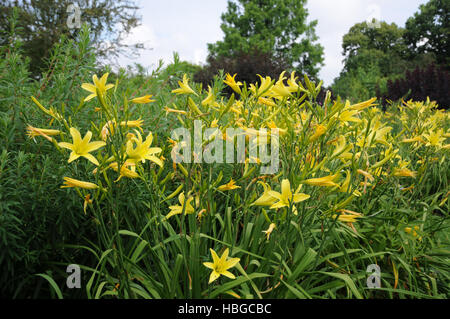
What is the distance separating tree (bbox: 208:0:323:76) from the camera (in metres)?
24.5

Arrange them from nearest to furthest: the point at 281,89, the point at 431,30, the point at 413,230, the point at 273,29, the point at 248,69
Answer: the point at 281,89, the point at 413,230, the point at 248,69, the point at 273,29, the point at 431,30

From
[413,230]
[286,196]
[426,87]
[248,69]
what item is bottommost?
[413,230]

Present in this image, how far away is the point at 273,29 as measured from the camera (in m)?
25.6

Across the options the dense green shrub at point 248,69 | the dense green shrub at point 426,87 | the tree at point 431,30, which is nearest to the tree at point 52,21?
the dense green shrub at point 248,69

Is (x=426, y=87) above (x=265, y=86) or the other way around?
above

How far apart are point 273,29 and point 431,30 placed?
17.7 meters

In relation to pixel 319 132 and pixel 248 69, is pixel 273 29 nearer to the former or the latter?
pixel 248 69

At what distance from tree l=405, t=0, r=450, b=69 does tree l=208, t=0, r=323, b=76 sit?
13525 mm

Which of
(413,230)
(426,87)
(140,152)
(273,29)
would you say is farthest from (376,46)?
(140,152)

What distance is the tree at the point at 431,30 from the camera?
99.3 ft

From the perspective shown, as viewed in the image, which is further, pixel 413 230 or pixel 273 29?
pixel 273 29

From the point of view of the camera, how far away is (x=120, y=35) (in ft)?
43.8

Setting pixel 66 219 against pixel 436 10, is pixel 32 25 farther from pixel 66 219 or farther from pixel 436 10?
pixel 436 10
